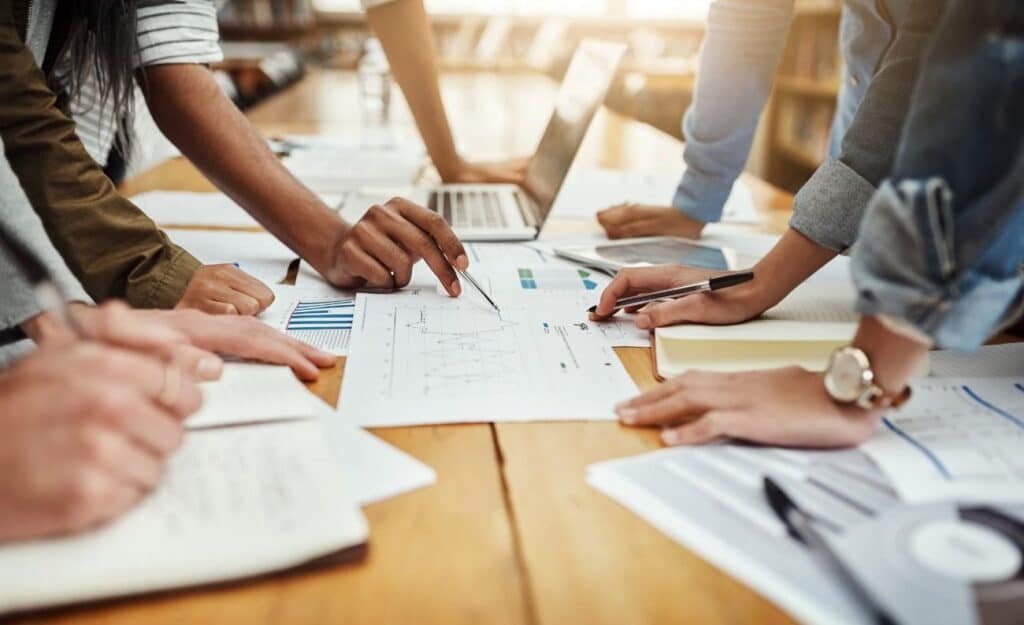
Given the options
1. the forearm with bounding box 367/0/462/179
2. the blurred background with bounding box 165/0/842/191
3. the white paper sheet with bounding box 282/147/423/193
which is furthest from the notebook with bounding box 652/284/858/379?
the blurred background with bounding box 165/0/842/191

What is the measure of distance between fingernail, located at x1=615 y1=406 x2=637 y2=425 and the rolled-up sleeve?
817 millimetres

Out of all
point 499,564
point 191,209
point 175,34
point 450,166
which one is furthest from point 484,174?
point 499,564

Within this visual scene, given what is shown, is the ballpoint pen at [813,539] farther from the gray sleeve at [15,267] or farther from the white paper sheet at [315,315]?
the gray sleeve at [15,267]

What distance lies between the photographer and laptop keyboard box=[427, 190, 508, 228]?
132 cm

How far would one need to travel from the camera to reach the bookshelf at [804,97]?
4551 mm

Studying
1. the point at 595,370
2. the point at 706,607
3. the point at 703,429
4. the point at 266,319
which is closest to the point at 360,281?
the point at 266,319

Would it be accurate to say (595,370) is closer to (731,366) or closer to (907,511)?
(731,366)

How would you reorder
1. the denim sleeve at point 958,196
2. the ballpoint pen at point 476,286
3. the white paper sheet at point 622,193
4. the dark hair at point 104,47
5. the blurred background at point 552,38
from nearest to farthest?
the denim sleeve at point 958,196 < the ballpoint pen at point 476,286 < the dark hair at point 104,47 < the white paper sheet at point 622,193 < the blurred background at point 552,38

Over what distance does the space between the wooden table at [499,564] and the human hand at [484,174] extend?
3.18 ft

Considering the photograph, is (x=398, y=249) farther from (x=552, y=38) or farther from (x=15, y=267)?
(x=552, y=38)

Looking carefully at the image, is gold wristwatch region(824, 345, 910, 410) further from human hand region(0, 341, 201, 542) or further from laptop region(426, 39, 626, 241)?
laptop region(426, 39, 626, 241)

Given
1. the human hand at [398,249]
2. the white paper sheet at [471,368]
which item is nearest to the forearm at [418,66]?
the human hand at [398,249]

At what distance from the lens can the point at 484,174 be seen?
1627mm

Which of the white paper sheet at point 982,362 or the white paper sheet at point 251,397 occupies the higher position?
the white paper sheet at point 982,362
